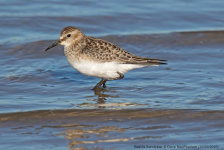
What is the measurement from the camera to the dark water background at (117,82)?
23.0ft

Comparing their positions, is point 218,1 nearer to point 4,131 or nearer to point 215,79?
point 215,79

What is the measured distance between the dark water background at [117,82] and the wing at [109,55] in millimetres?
769

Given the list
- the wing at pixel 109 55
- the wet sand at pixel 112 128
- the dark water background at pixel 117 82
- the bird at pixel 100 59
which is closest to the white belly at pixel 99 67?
the bird at pixel 100 59

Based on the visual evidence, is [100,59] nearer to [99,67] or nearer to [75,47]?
[99,67]

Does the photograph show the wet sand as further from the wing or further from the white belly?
the wing

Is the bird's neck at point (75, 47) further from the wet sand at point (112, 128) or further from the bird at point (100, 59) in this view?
the wet sand at point (112, 128)

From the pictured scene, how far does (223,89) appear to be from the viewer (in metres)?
9.36

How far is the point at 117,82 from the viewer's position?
34.6ft

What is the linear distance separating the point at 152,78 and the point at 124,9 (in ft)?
24.1

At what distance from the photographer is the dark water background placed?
702cm

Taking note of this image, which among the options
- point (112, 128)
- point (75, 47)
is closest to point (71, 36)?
point (75, 47)

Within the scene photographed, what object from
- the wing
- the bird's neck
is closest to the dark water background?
the wing

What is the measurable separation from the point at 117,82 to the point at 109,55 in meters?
1.37

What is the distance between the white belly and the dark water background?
1.79 feet
